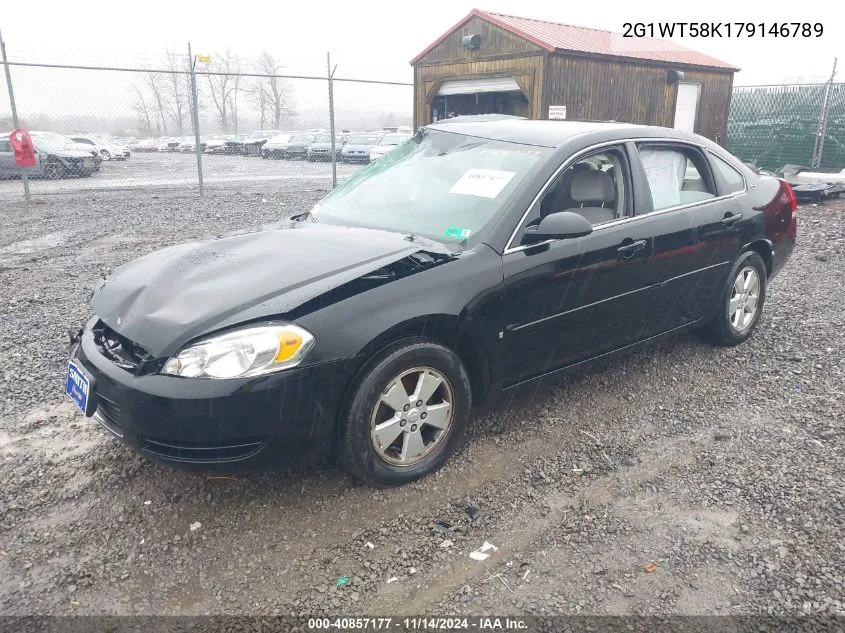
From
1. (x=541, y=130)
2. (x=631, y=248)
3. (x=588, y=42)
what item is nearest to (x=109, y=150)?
(x=588, y=42)

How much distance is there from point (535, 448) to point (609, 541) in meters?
0.82

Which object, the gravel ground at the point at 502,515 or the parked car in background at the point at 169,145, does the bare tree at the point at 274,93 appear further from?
the gravel ground at the point at 502,515

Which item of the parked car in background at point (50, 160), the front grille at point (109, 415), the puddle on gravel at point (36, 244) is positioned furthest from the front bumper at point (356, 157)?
the front grille at point (109, 415)

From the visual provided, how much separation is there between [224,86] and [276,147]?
12161mm

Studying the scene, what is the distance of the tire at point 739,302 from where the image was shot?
15.4 ft

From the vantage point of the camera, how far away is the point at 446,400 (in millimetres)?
3166

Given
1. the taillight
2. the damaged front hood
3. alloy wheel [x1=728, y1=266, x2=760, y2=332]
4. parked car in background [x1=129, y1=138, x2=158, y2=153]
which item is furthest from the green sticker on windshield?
parked car in background [x1=129, y1=138, x2=158, y2=153]

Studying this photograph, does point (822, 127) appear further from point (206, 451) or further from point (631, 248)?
point (206, 451)

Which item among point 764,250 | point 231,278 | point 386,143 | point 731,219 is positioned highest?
point 386,143

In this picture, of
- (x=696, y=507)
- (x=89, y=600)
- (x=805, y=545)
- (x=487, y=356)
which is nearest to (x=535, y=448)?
(x=487, y=356)

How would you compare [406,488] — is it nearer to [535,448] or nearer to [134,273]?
[535,448]

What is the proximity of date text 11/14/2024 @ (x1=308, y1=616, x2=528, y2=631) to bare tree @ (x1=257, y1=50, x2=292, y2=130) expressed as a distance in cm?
1257

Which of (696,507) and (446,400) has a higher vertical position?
(446,400)

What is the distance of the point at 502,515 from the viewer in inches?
116
